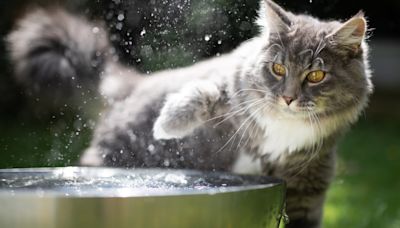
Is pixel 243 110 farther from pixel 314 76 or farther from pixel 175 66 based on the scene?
pixel 175 66

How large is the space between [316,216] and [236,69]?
48 cm

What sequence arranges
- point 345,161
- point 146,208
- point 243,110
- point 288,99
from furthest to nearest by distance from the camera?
point 345,161, point 243,110, point 288,99, point 146,208

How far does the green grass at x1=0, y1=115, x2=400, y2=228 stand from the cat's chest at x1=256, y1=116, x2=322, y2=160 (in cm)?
56

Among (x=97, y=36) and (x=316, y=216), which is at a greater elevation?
(x=97, y=36)

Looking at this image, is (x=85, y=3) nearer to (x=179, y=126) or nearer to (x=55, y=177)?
(x=179, y=126)

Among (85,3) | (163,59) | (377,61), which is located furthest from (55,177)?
(377,61)

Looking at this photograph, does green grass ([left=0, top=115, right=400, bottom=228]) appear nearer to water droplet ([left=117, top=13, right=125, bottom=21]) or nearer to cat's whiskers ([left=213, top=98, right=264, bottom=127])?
water droplet ([left=117, top=13, right=125, bottom=21])

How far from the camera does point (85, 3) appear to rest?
2992mm

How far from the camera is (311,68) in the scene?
5.90 ft

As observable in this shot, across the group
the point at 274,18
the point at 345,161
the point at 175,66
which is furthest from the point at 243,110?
the point at 345,161

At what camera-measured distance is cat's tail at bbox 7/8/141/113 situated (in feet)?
7.54

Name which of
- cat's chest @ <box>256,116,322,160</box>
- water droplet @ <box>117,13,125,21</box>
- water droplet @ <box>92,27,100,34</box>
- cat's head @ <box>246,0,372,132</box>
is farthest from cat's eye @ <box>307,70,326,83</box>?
water droplet @ <box>92,27,100,34</box>

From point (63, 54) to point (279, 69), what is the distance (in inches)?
34.5

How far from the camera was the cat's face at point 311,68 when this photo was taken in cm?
178
